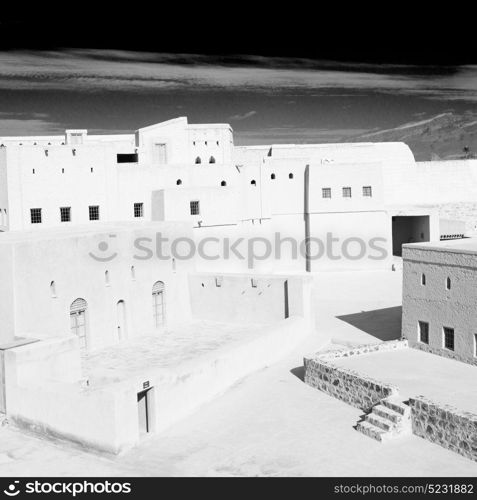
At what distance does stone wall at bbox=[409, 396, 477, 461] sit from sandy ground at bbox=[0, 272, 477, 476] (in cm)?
17

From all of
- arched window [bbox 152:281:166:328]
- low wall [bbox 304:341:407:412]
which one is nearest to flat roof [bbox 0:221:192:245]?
arched window [bbox 152:281:166:328]

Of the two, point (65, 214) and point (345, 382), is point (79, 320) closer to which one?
point (345, 382)

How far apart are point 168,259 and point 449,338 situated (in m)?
9.37

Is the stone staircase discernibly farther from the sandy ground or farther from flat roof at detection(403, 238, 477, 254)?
flat roof at detection(403, 238, 477, 254)

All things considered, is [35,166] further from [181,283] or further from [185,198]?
[181,283]

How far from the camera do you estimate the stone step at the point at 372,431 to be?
517 inches

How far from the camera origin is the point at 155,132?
3622cm

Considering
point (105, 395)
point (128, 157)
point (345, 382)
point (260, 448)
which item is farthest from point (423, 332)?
point (128, 157)

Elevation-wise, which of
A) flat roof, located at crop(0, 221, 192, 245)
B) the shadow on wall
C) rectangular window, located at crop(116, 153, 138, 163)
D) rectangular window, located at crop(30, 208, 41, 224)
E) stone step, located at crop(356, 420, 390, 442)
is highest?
rectangular window, located at crop(116, 153, 138, 163)

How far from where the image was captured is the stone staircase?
521 inches

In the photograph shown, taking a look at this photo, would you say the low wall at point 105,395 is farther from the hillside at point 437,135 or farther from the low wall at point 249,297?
the hillside at point 437,135

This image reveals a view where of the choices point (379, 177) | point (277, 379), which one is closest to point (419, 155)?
point (379, 177)

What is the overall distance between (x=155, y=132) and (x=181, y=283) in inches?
566

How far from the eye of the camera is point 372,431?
1334cm
